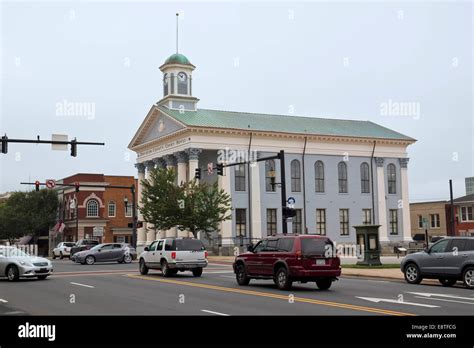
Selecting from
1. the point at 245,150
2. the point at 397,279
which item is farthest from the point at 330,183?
the point at 397,279

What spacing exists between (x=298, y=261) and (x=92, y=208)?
62410 millimetres

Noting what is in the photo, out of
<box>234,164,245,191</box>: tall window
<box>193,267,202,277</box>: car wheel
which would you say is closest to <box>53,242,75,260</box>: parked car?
<box>234,164,245,191</box>: tall window

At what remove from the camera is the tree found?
50062mm

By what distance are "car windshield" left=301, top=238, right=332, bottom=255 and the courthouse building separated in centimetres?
3715

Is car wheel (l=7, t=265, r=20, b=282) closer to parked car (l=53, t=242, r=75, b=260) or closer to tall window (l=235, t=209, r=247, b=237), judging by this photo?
parked car (l=53, t=242, r=75, b=260)

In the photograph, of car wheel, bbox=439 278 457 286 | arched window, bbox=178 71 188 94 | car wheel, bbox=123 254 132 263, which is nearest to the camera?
car wheel, bbox=439 278 457 286

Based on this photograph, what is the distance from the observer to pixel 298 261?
19.5 meters

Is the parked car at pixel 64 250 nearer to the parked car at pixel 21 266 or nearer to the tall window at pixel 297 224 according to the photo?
the tall window at pixel 297 224

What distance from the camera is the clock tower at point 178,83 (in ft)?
213

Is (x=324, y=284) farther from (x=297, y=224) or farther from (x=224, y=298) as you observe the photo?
(x=297, y=224)

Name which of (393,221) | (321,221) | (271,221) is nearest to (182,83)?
(271,221)
